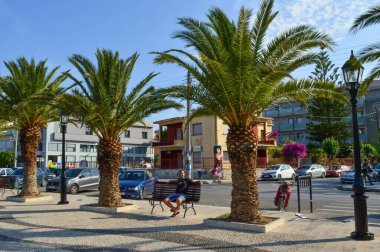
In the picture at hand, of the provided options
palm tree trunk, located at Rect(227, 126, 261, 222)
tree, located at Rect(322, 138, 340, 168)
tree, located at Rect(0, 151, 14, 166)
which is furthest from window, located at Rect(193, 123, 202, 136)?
palm tree trunk, located at Rect(227, 126, 261, 222)

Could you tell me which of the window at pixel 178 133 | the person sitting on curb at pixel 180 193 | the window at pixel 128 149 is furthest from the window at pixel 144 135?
the person sitting on curb at pixel 180 193

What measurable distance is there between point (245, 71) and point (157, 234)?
4365mm

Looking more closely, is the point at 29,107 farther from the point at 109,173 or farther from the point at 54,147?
the point at 54,147

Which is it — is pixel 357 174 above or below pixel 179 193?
above

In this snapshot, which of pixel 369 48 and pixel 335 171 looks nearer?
pixel 369 48

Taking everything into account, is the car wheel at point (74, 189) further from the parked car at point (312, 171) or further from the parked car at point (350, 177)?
the parked car at point (312, 171)

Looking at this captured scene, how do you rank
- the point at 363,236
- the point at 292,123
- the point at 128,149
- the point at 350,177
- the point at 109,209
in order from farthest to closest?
the point at 128,149 → the point at 292,123 → the point at 350,177 → the point at 109,209 → the point at 363,236

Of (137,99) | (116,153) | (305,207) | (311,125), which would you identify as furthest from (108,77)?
(311,125)

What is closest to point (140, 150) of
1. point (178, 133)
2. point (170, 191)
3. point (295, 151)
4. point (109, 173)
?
point (178, 133)

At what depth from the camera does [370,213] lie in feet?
42.2

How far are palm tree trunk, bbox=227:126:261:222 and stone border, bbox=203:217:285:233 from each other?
0.92ft

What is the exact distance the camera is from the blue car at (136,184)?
1777 centimetres

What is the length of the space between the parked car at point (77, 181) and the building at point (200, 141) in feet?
56.5

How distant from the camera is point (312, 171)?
38781 millimetres
